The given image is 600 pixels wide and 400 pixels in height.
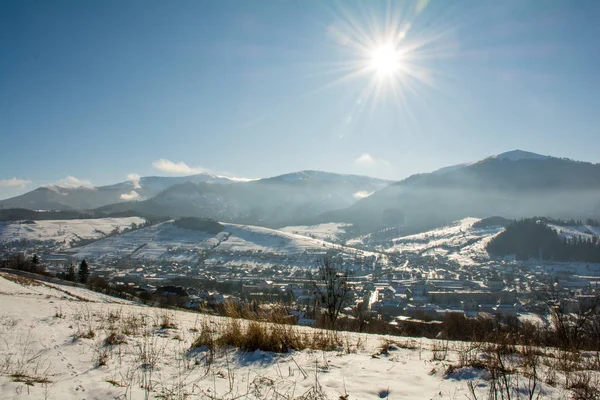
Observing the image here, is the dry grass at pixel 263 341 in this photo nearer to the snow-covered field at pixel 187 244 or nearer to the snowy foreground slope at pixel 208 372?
the snowy foreground slope at pixel 208 372

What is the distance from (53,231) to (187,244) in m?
84.4

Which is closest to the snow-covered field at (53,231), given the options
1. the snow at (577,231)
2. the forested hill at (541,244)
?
the forested hill at (541,244)

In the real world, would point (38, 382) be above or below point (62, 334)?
above

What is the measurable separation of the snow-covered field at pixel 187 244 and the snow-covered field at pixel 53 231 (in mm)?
23958

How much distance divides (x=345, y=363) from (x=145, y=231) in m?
191

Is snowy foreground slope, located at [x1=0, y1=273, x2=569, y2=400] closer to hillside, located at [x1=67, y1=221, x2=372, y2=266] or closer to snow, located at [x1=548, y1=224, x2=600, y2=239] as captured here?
hillside, located at [x1=67, y1=221, x2=372, y2=266]

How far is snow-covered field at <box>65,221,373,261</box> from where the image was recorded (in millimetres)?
136250

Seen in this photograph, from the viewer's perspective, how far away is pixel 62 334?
6289mm

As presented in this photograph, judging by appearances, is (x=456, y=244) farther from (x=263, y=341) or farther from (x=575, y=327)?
(x=263, y=341)

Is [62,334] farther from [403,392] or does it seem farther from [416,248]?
[416,248]

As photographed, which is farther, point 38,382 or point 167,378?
point 167,378

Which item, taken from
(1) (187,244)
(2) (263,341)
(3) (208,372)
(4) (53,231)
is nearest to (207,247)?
(1) (187,244)

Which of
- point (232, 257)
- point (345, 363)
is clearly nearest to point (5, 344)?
point (345, 363)

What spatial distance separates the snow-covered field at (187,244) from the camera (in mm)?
136250
